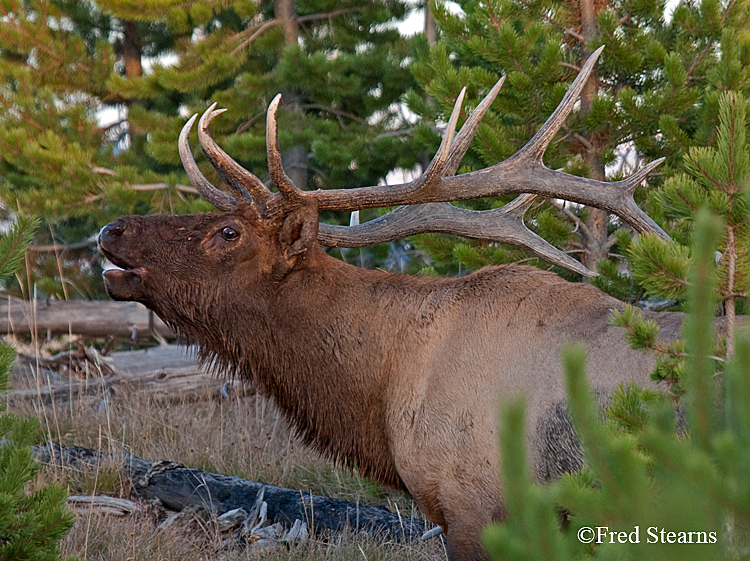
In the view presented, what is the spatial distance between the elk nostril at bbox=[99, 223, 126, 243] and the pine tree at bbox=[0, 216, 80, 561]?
832 millimetres

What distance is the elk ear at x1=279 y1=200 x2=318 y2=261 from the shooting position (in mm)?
3346

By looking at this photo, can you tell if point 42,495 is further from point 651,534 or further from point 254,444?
point 254,444

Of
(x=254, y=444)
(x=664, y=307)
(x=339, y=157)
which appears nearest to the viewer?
(x=664, y=307)

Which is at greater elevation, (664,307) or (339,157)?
(339,157)

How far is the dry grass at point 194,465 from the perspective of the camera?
139 inches

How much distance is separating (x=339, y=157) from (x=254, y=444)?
3614mm

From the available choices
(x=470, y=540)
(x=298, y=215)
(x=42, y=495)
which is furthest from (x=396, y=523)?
(x=42, y=495)

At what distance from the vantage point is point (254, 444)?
16.6 feet

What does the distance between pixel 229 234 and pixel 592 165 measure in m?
2.83

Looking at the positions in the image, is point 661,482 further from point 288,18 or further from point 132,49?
point 132,49

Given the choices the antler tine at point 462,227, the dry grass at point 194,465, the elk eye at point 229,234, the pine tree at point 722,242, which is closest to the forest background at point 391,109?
the pine tree at point 722,242

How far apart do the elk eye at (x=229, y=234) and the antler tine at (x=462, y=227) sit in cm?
64

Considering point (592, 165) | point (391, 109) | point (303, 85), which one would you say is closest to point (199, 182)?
point (592, 165)

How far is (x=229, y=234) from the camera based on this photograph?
11.1ft
